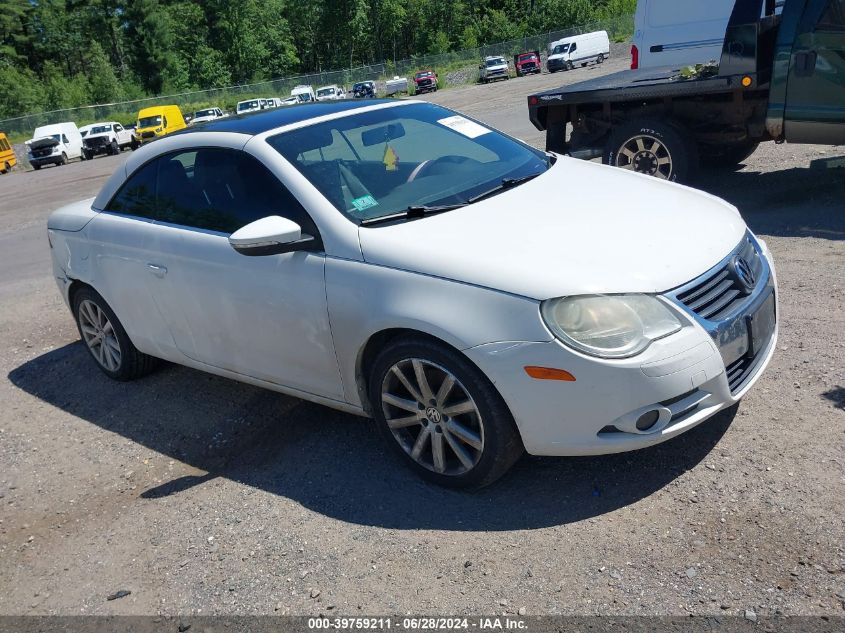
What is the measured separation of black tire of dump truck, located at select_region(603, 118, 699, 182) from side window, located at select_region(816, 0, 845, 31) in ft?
4.92

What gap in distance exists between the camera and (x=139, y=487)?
4164 millimetres

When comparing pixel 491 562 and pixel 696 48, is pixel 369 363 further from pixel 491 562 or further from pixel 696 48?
pixel 696 48

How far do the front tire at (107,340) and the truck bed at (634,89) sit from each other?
5260 mm

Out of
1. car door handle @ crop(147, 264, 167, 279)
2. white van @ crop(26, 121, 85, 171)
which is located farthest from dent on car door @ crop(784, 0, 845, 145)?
white van @ crop(26, 121, 85, 171)

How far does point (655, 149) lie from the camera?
793 centimetres

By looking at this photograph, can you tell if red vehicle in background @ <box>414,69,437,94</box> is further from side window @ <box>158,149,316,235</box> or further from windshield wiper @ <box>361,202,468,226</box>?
windshield wiper @ <box>361,202,468,226</box>

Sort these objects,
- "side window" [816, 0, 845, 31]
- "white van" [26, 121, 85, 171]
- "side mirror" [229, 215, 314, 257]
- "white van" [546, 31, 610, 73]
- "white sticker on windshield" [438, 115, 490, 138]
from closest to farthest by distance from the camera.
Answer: "side mirror" [229, 215, 314, 257] < "white sticker on windshield" [438, 115, 490, 138] < "side window" [816, 0, 845, 31] < "white van" [26, 121, 85, 171] < "white van" [546, 31, 610, 73]

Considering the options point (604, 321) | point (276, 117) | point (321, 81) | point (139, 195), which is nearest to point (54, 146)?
point (321, 81)

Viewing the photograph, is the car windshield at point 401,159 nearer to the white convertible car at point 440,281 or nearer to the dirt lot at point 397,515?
the white convertible car at point 440,281

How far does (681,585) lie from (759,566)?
11.8 inches

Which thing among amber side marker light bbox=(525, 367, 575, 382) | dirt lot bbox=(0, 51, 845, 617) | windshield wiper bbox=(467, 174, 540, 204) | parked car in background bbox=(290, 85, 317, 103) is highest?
windshield wiper bbox=(467, 174, 540, 204)

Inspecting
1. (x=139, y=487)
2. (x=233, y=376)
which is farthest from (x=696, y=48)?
(x=139, y=487)

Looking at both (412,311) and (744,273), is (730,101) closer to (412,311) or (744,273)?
(744,273)

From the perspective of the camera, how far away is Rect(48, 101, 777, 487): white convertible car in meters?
3.13
